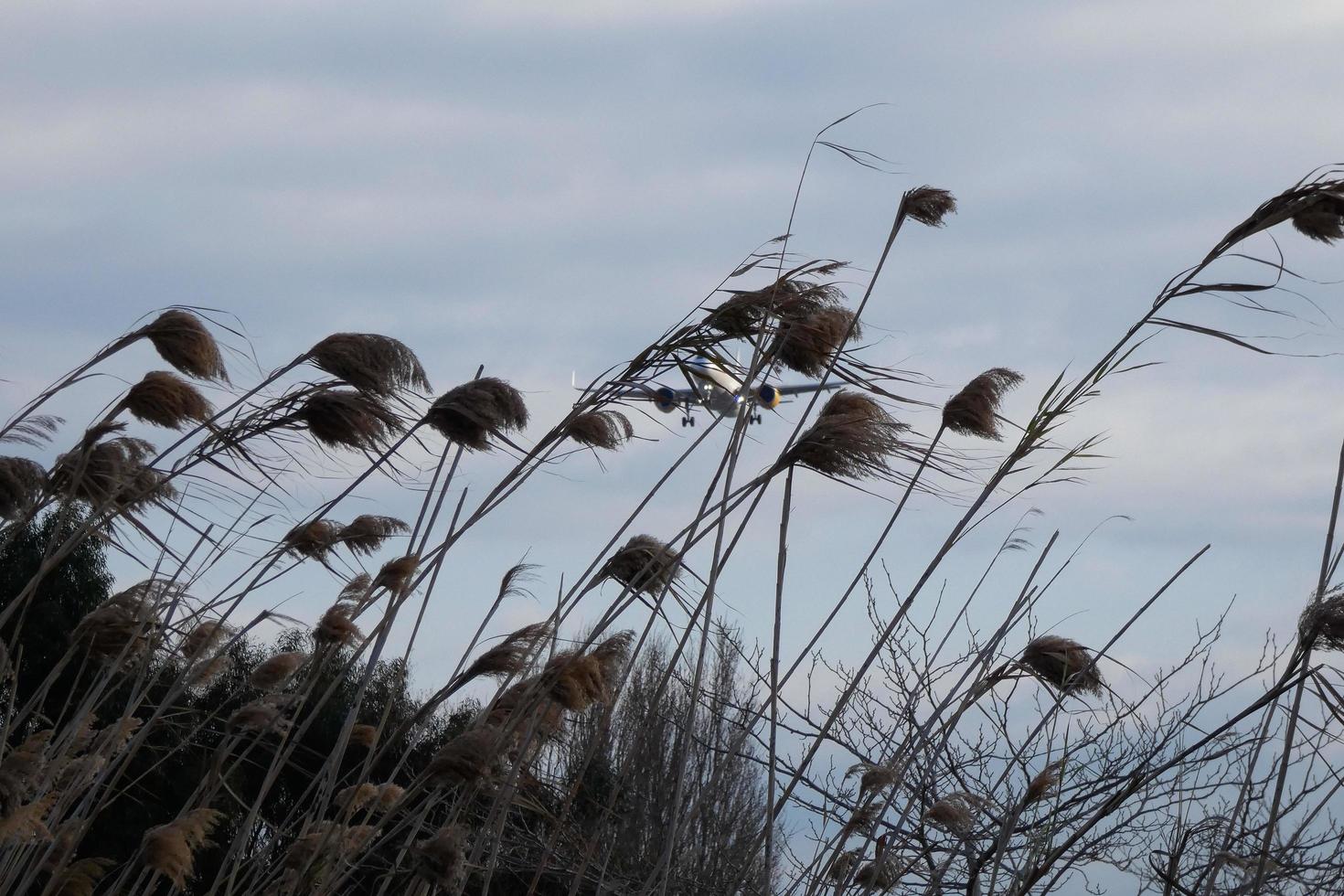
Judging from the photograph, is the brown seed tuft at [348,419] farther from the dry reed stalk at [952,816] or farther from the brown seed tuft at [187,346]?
the dry reed stalk at [952,816]

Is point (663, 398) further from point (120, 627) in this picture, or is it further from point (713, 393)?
point (120, 627)

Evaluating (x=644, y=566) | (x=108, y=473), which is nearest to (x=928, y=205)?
(x=644, y=566)

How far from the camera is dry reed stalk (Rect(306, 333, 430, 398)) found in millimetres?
1974

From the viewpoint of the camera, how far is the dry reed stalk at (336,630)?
2.58 meters

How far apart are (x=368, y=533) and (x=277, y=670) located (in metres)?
0.35

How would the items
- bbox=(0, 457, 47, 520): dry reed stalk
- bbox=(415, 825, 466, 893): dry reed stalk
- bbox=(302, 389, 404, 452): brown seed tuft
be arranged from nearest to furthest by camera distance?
1. bbox=(415, 825, 466, 893): dry reed stalk
2. bbox=(302, 389, 404, 452): brown seed tuft
3. bbox=(0, 457, 47, 520): dry reed stalk

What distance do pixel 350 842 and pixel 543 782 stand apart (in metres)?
0.40

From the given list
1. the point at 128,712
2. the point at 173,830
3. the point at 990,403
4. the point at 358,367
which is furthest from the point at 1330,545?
the point at 128,712

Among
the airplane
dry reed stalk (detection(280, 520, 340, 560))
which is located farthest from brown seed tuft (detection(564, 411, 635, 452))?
dry reed stalk (detection(280, 520, 340, 560))

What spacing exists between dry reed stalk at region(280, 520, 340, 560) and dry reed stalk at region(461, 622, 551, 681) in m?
0.57

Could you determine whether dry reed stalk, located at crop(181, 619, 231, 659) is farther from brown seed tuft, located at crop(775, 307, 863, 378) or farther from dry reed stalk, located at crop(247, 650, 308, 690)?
brown seed tuft, located at crop(775, 307, 863, 378)

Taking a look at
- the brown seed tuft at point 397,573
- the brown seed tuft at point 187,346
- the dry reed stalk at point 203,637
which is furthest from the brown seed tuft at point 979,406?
the dry reed stalk at point 203,637

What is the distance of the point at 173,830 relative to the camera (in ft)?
6.79

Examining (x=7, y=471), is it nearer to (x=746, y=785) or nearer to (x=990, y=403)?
(x=990, y=403)
